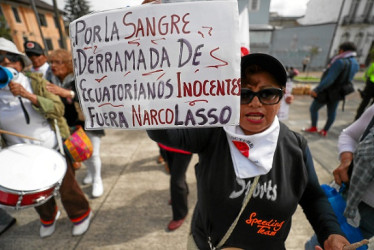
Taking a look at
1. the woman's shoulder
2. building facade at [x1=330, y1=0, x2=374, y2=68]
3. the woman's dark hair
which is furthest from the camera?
building facade at [x1=330, y1=0, x2=374, y2=68]

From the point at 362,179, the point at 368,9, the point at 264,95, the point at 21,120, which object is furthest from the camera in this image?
the point at 368,9

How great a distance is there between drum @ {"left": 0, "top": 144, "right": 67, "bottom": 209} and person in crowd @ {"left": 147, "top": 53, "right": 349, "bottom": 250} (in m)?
1.26

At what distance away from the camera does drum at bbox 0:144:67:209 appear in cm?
148

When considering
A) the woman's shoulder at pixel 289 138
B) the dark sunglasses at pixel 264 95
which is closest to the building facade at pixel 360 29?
the woman's shoulder at pixel 289 138

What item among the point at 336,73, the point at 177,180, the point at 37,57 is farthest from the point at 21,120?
the point at 336,73

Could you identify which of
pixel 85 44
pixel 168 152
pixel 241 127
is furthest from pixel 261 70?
pixel 168 152

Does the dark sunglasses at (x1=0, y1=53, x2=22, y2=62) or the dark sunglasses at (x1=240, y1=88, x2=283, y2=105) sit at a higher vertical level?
the dark sunglasses at (x1=240, y1=88, x2=283, y2=105)

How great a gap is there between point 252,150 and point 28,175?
177 centimetres

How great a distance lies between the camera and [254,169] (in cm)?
96

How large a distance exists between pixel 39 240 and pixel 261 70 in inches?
111

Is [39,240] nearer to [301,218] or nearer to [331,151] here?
[301,218]

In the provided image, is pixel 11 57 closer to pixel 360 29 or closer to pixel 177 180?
pixel 177 180

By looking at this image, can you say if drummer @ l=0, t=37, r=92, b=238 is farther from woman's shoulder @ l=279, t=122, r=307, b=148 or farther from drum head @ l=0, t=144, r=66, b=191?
woman's shoulder @ l=279, t=122, r=307, b=148

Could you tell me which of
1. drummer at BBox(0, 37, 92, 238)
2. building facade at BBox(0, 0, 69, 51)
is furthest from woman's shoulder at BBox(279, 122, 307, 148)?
building facade at BBox(0, 0, 69, 51)
